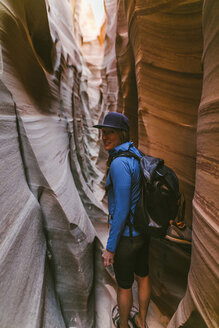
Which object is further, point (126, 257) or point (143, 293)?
point (143, 293)

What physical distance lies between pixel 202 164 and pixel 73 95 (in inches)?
→ 143

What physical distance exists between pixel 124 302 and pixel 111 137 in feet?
4.14

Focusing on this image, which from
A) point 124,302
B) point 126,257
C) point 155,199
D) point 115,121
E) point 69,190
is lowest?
point 124,302

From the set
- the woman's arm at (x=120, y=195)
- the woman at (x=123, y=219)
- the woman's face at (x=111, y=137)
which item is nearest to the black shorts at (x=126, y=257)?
the woman at (x=123, y=219)

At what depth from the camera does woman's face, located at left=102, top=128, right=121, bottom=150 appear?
4.72ft

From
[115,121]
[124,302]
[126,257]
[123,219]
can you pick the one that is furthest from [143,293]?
[115,121]

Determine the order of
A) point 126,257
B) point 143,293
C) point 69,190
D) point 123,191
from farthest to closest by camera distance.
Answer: point 69,190 → point 143,293 → point 126,257 → point 123,191

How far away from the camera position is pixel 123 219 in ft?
4.22

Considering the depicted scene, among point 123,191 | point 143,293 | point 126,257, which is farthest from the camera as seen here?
point 143,293

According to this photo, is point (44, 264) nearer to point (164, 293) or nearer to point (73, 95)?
point (164, 293)

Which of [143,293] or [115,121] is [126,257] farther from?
[115,121]

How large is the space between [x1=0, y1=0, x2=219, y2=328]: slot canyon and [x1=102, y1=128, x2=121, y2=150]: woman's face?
553 mm

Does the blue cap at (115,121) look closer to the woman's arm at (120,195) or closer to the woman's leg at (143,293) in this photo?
the woman's arm at (120,195)

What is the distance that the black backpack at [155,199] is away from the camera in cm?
127
